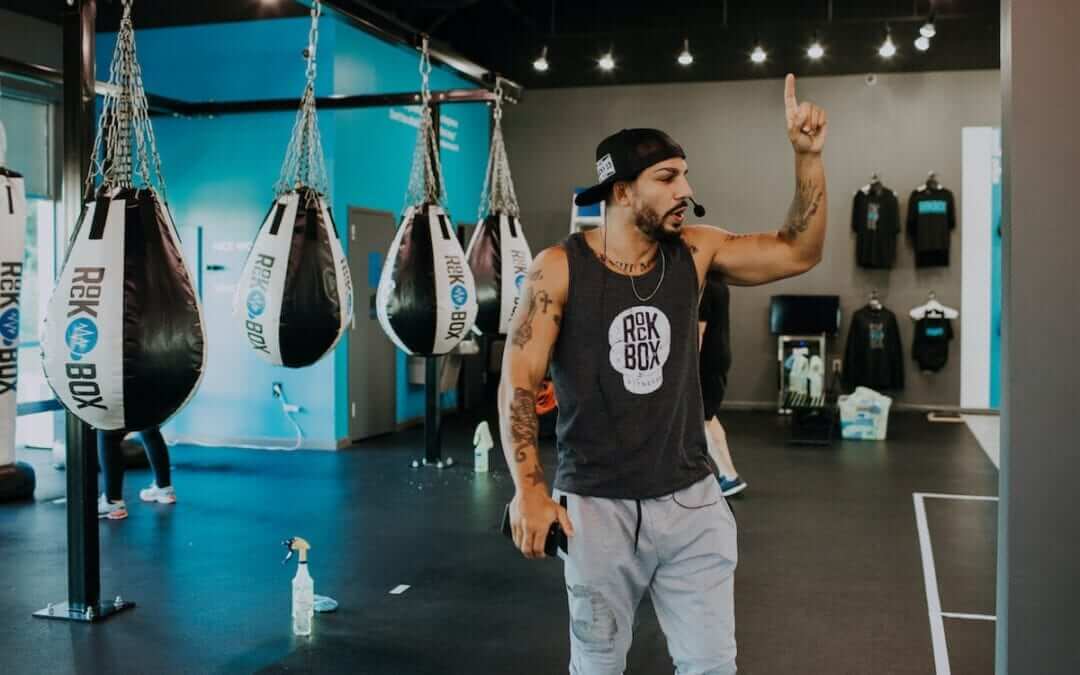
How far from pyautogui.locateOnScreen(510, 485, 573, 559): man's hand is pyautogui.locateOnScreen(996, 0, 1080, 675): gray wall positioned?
994mm

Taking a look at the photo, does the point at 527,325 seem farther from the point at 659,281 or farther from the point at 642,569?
the point at 642,569

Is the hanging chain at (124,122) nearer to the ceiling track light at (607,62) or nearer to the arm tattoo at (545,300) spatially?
the arm tattoo at (545,300)

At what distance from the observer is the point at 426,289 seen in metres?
5.48

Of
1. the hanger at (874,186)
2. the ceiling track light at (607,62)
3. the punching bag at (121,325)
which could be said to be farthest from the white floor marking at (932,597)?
the ceiling track light at (607,62)

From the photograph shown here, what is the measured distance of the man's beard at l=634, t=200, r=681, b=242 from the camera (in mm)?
2646

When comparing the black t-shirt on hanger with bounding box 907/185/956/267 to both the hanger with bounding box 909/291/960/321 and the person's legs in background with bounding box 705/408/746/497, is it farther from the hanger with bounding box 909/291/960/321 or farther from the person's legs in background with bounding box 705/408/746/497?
the person's legs in background with bounding box 705/408/746/497

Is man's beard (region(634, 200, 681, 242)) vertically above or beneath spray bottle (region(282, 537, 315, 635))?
above

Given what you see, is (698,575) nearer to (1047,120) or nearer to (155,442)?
(1047,120)

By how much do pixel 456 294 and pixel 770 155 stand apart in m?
6.92

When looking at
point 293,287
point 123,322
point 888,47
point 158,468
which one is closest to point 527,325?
point 123,322

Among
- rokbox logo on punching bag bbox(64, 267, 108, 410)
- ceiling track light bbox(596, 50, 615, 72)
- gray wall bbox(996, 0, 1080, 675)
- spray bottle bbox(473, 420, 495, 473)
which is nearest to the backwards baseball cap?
gray wall bbox(996, 0, 1080, 675)

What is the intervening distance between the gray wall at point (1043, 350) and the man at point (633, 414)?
1.48 ft

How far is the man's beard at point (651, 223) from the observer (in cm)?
265

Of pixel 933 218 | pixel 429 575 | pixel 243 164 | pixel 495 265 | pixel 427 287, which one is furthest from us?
pixel 933 218
